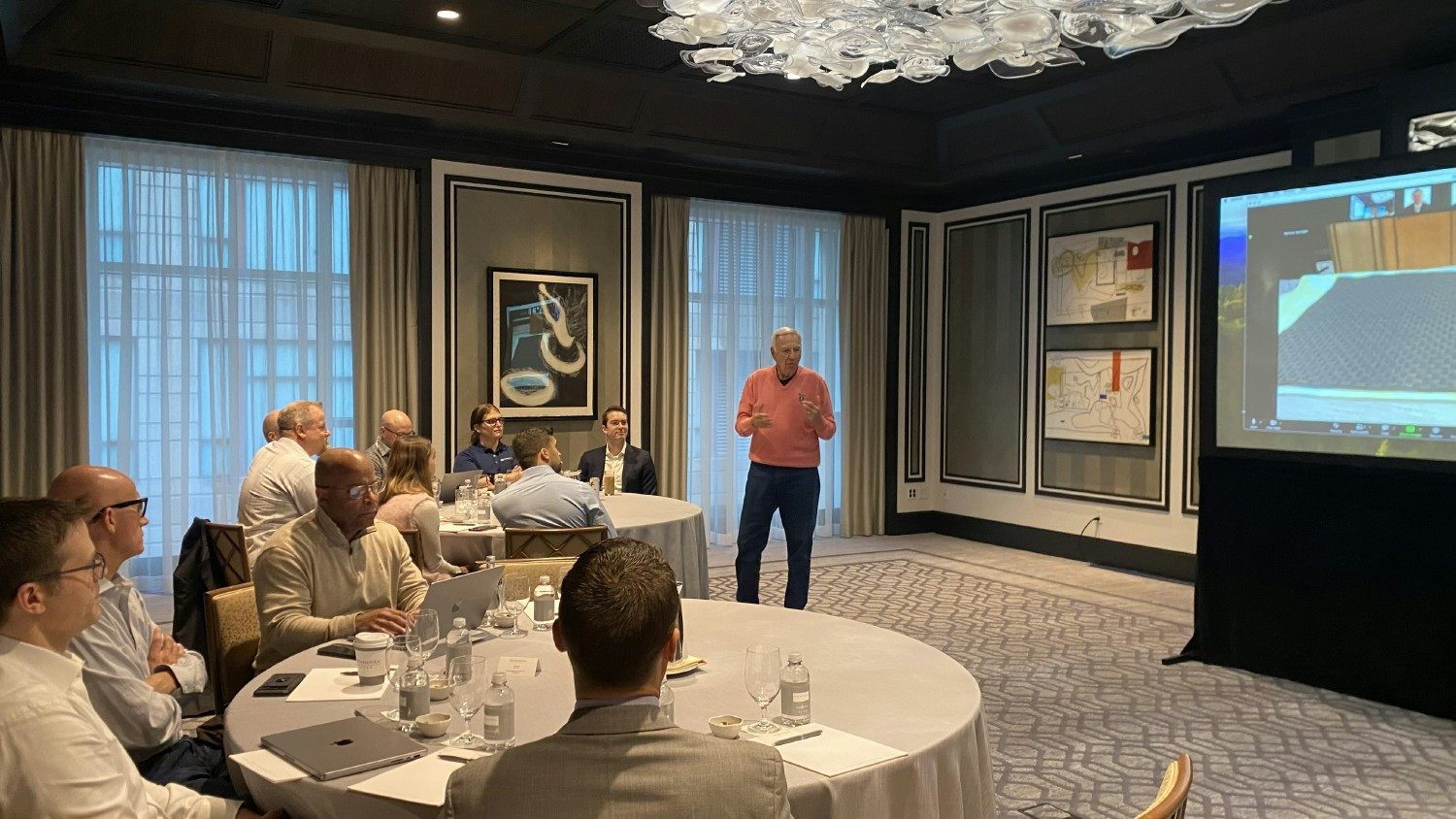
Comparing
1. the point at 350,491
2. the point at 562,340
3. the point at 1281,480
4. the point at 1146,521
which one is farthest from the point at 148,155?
the point at 1146,521

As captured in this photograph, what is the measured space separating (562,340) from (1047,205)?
161 inches

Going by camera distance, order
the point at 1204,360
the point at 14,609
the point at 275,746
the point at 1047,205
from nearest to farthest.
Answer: the point at 14,609
the point at 275,746
the point at 1204,360
the point at 1047,205

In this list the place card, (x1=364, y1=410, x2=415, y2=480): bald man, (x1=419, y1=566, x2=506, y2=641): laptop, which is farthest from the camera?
(x1=364, y1=410, x2=415, y2=480): bald man

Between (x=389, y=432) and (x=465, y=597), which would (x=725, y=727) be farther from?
(x=389, y=432)

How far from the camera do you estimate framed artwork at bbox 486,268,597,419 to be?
7625mm

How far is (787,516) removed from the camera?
598 centimetres

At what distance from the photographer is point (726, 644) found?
284 centimetres

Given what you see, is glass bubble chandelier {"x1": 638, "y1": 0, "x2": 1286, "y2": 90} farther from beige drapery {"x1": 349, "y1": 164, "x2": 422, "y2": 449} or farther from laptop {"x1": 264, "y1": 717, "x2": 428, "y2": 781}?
beige drapery {"x1": 349, "y1": 164, "x2": 422, "y2": 449}

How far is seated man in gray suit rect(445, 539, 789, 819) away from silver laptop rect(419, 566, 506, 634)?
1156 mm

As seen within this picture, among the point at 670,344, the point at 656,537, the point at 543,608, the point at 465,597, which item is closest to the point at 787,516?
the point at 656,537

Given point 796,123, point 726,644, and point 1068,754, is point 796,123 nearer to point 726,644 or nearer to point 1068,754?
point 1068,754

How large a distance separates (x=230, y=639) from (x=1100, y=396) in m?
6.83

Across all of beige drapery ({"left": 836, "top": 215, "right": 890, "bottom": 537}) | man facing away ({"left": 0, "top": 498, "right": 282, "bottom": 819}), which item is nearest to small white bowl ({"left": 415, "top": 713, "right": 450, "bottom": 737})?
man facing away ({"left": 0, "top": 498, "right": 282, "bottom": 819})

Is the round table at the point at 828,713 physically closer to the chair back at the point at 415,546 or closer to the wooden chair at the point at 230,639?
the wooden chair at the point at 230,639
